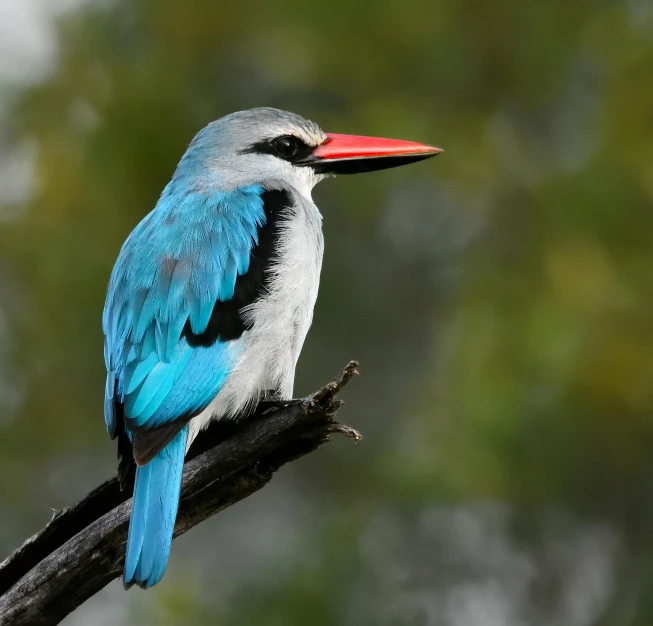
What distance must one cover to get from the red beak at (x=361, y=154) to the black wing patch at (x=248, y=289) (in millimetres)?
827

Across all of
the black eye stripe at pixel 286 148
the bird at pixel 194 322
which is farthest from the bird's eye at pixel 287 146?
the bird at pixel 194 322

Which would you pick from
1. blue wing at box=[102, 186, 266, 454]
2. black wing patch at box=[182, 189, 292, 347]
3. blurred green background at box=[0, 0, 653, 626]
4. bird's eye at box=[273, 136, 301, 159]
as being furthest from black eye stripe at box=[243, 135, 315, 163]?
blurred green background at box=[0, 0, 653, 626]

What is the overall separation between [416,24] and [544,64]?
1019 millimetres

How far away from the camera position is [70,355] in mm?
7742

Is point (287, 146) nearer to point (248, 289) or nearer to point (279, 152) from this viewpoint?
point (279, 152)

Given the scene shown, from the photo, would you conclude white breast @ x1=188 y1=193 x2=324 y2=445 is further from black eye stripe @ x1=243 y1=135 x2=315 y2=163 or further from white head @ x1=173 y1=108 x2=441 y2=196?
black eye stripe @ x1=243 y1=135 x2=315 y2=163

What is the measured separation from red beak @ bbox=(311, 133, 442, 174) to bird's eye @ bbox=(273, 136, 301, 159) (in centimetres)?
11

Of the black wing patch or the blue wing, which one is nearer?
the blue wing

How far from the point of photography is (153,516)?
405 cm

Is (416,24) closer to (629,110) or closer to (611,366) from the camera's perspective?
(629,110)

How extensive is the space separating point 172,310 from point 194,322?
0.34ft

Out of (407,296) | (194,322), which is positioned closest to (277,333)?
(194,322)

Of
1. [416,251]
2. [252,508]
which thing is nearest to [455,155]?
[416,251]

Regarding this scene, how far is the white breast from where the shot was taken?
15.4 ft
